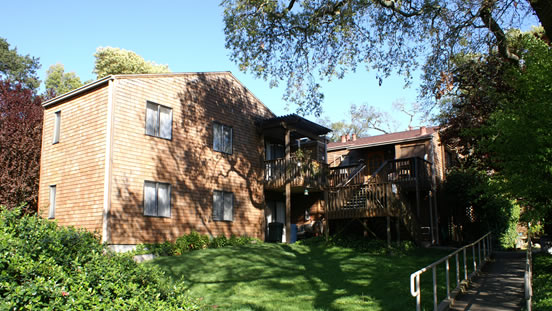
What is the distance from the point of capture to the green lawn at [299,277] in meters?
9.86

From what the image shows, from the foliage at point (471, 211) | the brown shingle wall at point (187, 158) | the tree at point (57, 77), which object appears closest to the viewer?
the brown shingle wall at point (187, 158)

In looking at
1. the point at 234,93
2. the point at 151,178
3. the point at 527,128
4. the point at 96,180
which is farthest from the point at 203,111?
the point at 527,128

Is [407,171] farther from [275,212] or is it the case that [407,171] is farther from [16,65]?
[16,65]

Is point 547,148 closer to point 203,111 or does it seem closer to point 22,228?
point 22,228

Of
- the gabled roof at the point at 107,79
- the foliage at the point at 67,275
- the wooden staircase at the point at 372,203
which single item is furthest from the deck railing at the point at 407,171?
the foliage at the point at 67,275

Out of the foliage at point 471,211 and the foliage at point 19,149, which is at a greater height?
the foliage at point 19,149

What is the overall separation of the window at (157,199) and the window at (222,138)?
3.59m

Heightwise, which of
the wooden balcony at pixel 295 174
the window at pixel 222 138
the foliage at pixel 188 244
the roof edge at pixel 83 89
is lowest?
the foliage at pixel 188 244

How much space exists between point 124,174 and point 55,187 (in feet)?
12.3

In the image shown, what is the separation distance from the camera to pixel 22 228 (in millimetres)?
5660

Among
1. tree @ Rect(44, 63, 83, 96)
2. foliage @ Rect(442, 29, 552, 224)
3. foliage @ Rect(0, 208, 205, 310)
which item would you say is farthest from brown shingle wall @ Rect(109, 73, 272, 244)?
tree @ Rect(44, 63, 83, 96)

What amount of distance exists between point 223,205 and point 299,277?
8468 millimetres

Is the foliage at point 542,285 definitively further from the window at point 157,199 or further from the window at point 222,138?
the window at point 222,138

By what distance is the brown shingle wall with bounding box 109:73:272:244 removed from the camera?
650 inches
